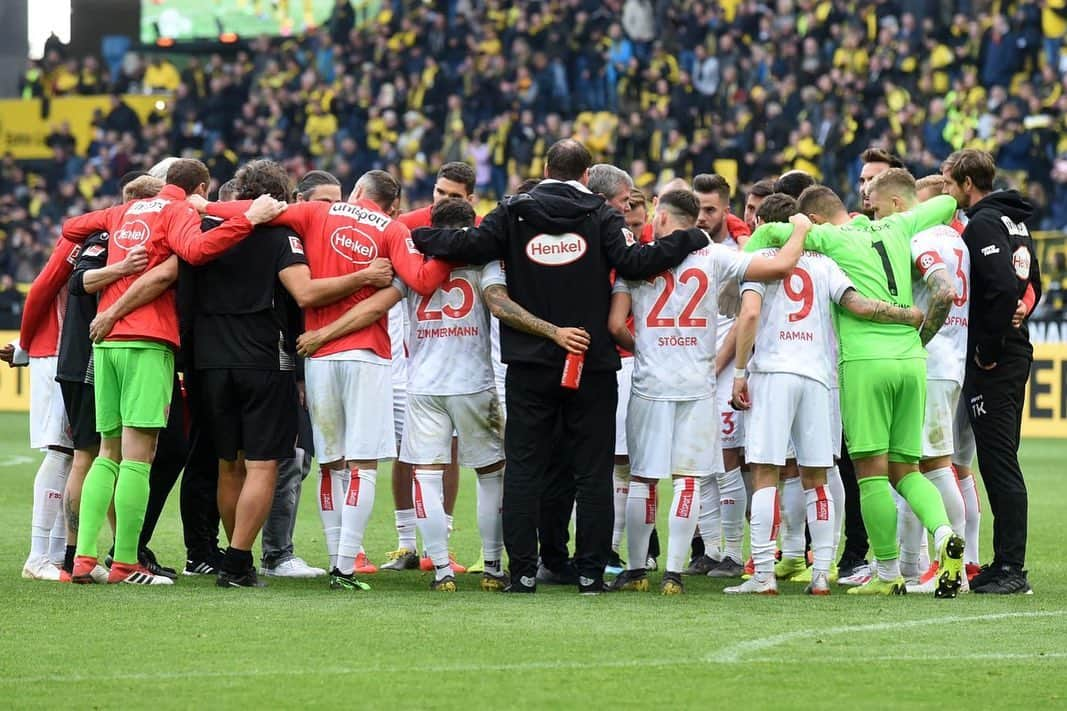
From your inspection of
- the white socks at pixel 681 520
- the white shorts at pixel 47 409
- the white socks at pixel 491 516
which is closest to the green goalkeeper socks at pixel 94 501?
the white shorts at pixel 47 409

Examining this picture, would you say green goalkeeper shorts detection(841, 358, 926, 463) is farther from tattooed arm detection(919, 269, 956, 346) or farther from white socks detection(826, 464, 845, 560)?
white socks detection(826, 464, 845, 560)

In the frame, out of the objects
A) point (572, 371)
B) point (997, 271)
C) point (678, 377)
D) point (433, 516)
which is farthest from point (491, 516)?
point (997, 271)

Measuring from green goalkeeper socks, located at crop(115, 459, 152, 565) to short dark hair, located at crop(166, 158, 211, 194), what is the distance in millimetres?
1462

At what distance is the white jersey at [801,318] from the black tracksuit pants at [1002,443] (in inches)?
33.7

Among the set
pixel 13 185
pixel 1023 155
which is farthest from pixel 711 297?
pixel 13 185

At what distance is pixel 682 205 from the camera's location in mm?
8281

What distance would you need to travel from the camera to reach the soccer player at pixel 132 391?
8.23m

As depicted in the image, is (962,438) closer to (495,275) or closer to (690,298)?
(690,298)

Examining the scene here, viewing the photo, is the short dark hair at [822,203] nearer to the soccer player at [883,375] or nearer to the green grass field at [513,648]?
the soccer player at [883,375]

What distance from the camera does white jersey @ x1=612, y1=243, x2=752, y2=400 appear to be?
8.20 meters

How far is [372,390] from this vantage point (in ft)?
27.3

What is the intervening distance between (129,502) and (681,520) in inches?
108

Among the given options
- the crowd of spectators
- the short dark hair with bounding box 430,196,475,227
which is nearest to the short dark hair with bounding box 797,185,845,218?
the short dark hair with bounding box 430,196,475,227

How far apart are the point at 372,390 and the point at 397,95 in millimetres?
22824
